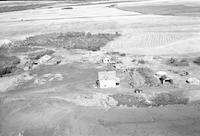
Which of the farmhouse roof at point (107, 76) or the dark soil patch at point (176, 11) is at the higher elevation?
the dark soil patch at point (176, 11)

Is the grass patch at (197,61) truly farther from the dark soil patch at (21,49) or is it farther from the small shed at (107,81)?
the dark soil patch at (21,49)

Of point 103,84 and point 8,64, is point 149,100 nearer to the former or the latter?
point 103,84

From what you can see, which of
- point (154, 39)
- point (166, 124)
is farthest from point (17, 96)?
point (154, 39)

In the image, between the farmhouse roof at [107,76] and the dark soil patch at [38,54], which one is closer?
the farmhouse roof at [107,76]

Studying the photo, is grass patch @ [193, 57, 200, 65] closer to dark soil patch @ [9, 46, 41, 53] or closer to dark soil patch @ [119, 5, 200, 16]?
dark soil patch @ [9, 46, 41, 53]

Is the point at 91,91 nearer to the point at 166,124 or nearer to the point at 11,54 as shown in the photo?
the point at 166,124

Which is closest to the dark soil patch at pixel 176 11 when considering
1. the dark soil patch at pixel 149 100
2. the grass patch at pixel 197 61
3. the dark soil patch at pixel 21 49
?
the grass patch at pixel 197 61

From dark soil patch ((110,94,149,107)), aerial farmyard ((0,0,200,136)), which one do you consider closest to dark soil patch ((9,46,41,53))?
aerial farmyard ((0,0,200,136))
